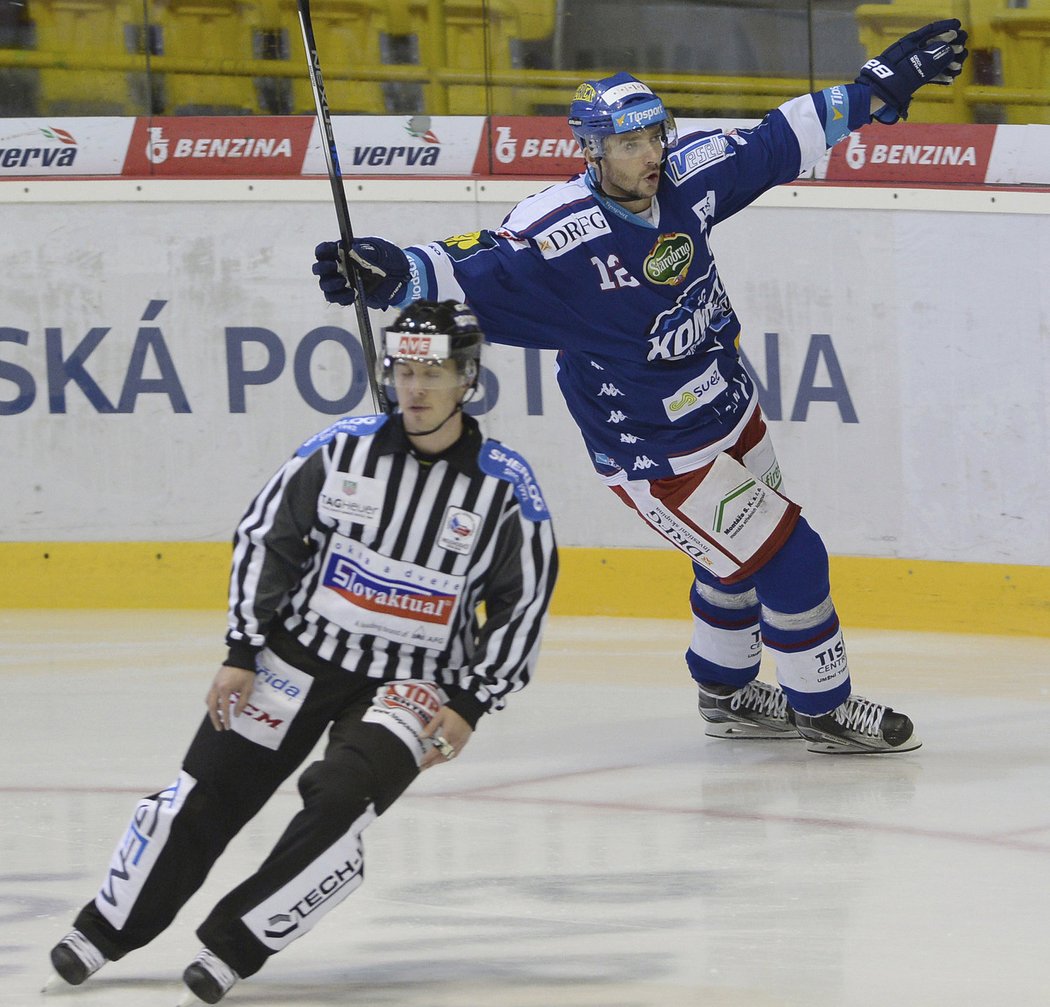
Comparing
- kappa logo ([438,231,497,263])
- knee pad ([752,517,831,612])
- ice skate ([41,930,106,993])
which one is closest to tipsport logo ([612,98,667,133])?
kappa logo ([438,231,497,263])

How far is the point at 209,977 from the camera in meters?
2.95

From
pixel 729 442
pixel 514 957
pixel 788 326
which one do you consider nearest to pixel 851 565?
pixel 788 326

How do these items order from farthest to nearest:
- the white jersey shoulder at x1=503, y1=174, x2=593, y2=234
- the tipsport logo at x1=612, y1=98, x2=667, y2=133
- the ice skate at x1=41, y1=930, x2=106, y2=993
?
1. the white jersey shoulder at x1=503, y1=174, x2=593, y2=234
2. the tipsport logo at x1=612, y1=98, x2=667, y2=133
3. the ice skate at x1=41, y1=930, x2=106, y2=993

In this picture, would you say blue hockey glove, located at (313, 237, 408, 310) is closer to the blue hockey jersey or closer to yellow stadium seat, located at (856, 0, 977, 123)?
the blue hockey jersey

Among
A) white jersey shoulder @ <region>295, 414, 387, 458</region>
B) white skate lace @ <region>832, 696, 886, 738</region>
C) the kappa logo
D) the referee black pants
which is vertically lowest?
white skate lace @ <region>832, 696, 886, 738</region>

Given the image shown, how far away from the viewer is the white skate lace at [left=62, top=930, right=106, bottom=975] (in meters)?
3.08

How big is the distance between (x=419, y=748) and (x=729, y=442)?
1869 mm

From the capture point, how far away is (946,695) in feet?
18.4

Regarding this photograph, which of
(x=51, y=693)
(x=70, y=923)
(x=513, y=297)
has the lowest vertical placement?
(x=51, y=693)

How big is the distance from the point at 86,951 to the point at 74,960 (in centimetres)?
2

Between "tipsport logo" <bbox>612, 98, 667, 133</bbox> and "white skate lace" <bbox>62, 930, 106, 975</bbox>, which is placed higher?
"tipsport logo" <bbox>612, 98, 667, 133</bbox>

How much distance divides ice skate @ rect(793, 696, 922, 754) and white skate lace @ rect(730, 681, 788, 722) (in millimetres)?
212

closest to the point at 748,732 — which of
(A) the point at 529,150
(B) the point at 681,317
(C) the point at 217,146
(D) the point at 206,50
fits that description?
(B) the point at 681,317

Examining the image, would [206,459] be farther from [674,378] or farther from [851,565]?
[674,378]
